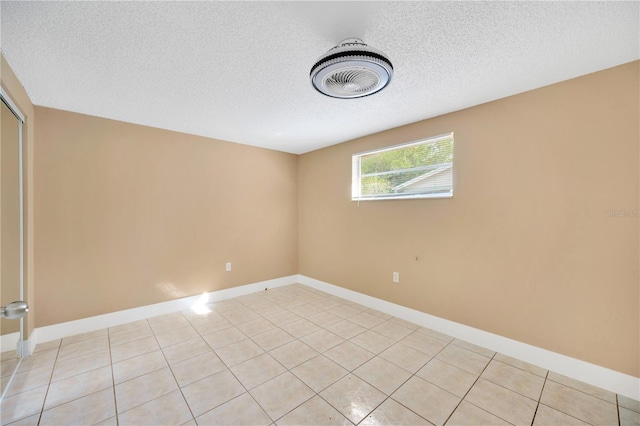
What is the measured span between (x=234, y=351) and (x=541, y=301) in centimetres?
267

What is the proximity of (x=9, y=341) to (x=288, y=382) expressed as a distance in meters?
2.33

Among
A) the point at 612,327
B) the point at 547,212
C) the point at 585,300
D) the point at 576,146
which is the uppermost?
the point at 576,146

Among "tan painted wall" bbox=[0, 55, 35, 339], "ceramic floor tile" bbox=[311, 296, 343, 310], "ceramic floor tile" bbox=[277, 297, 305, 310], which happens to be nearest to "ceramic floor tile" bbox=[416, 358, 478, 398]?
"ceramic floor tile" bbox=[311, 296, 343, 310]

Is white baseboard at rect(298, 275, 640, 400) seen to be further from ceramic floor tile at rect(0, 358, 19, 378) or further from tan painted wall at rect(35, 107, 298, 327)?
ceramic floor tile at rect(0, 358, 19, 378)

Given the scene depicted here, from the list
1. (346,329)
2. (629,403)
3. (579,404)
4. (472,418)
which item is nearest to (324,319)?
(346,329)

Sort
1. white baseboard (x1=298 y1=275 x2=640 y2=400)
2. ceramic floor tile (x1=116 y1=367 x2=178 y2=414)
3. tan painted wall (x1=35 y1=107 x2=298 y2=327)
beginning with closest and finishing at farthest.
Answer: ceramic floor tile (x1=116 y1=367 x2=178 y2=414) < white baseboard (x1=298 y1=275 x2=640 y2=400) < tan painted wall (x1=35 y1=107 x2=298 y2=327)

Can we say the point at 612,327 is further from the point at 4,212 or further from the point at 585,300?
the point at 4,212

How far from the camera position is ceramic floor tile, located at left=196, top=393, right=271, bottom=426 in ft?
5.15

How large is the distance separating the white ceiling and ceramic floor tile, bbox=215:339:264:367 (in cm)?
229

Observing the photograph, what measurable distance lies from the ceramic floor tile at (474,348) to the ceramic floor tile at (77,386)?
292cm

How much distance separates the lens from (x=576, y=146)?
2.00 metres

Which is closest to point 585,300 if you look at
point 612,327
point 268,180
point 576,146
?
point 612,327

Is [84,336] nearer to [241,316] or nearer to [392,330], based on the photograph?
[241,316]

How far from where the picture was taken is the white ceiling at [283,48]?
1349 mm
